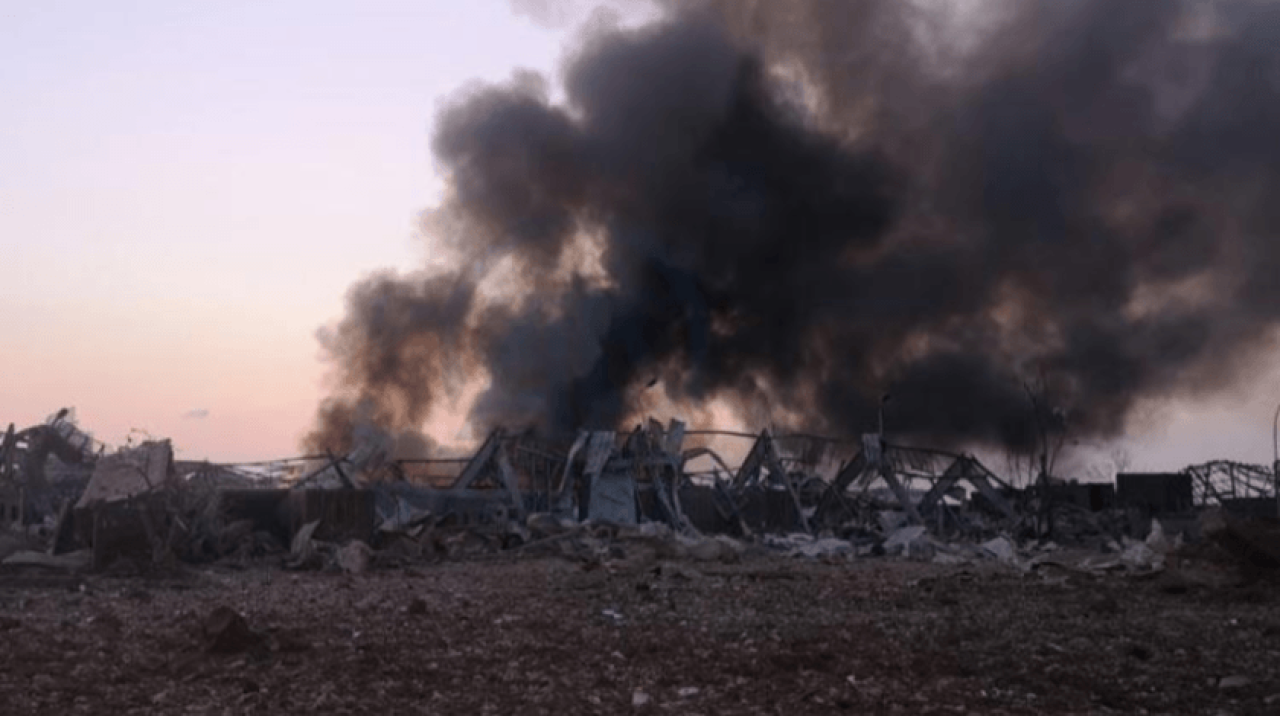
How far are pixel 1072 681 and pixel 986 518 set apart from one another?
26165 millimetres

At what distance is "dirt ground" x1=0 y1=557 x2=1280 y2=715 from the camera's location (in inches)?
395

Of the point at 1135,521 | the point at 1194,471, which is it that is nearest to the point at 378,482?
the point at 1135,521

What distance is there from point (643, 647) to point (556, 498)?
60.7 ft

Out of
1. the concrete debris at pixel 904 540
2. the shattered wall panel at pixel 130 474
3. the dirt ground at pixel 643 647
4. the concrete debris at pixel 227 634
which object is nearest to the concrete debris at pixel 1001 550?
the concrete debris at pixel 904 540

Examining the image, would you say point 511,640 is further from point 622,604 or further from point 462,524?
point 462,524

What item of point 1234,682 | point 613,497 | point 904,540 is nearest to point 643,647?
point 1234,682

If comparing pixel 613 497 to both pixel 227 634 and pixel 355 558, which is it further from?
pixel 227 634

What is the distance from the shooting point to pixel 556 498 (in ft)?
101

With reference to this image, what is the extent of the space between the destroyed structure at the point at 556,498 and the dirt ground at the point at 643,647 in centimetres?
349

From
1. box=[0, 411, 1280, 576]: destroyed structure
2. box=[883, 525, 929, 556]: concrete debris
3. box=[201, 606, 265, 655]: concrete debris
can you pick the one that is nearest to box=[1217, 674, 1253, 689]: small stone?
box=[201, 606, 265, 655]: concrete debris

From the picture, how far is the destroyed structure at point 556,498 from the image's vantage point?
22219mm

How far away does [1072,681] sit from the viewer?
10680 millimetres

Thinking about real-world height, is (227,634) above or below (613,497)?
below

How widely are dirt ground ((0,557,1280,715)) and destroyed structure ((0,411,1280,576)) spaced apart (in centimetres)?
349
